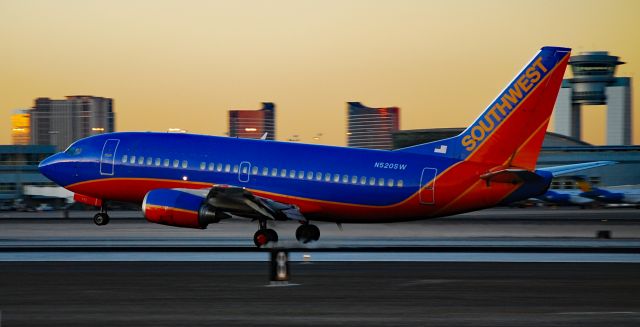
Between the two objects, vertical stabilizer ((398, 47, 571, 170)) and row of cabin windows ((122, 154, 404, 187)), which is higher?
vertical stabilizer ((398, 47, 571, 170))

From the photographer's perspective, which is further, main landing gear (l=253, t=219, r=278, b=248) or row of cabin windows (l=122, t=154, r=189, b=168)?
row of cabin windows (l=122, t=154, r=189, b=168)

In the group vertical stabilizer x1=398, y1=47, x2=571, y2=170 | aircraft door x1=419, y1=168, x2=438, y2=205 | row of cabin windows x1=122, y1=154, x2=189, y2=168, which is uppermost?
vertical stabilizer x1=398, y1=47, x2=571, y2=170

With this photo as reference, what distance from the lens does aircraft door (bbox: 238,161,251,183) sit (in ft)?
125

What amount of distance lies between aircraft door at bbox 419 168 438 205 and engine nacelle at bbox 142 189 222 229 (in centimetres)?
797

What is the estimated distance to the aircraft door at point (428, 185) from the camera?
3709 centimetres

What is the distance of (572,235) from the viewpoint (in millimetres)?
46500

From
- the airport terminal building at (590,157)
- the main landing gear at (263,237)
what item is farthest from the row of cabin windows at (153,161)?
the airport terminal building at (590,157)

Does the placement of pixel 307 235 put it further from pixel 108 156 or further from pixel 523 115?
pixel 523 115

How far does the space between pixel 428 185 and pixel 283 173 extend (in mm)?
5779
